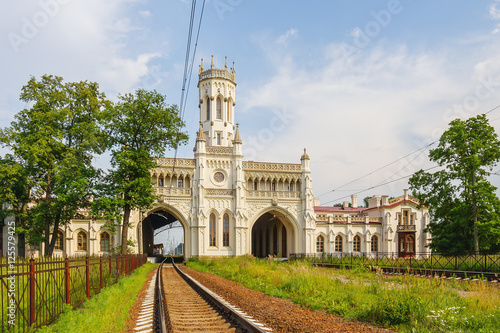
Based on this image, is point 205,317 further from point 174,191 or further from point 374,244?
point 374,244

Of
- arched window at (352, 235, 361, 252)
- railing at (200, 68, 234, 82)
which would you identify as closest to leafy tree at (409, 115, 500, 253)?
arched window at (352, 235, 361, 252)

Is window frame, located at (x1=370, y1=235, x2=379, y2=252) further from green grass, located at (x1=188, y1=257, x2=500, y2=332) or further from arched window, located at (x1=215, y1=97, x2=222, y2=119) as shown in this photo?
green grass, located at (x1=188, y1=257, x2=500, y2=332)

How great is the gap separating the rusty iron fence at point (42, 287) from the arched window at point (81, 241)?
27.7m

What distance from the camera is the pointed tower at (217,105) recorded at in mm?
54406

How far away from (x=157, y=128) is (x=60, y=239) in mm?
18949

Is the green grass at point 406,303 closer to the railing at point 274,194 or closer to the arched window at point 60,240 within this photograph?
the railing at point 274,194

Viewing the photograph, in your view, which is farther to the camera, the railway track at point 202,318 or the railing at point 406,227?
the railing at point 406,227

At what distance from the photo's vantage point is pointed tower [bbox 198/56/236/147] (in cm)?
5441

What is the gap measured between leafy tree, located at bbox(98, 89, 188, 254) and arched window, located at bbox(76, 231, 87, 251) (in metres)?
13.1

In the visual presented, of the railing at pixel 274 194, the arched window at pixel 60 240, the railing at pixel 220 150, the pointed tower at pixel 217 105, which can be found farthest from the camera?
the pointed tower at pixel 217 105

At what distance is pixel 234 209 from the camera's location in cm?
4825

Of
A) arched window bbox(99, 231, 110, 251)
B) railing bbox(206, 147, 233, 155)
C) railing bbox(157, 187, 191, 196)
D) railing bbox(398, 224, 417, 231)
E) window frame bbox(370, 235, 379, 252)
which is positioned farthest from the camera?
window frame bbox(370, 235, 379, 252)

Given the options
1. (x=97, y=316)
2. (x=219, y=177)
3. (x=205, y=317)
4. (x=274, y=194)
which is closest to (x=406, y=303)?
(x=205, y=317)

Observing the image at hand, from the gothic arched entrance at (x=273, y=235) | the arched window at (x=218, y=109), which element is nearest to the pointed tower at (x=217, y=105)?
the arched window at (x=218, y=109)
